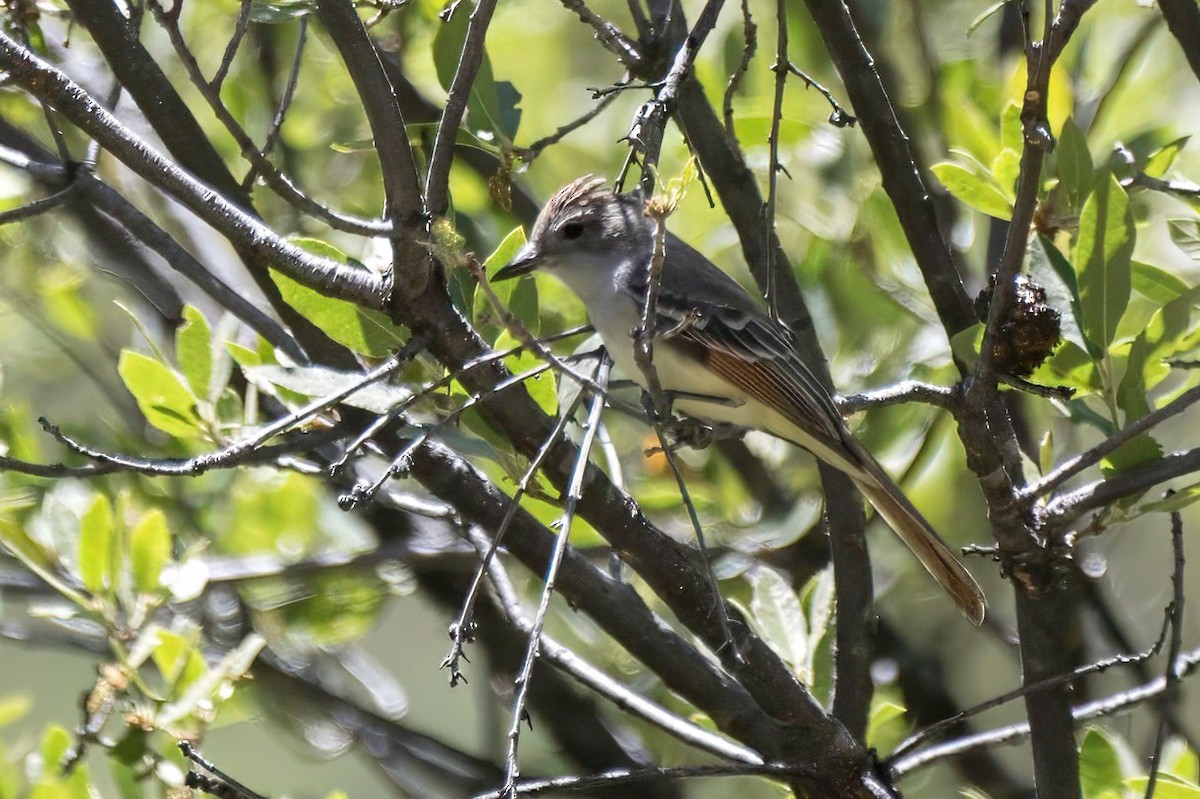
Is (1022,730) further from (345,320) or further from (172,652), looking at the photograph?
(172,652)

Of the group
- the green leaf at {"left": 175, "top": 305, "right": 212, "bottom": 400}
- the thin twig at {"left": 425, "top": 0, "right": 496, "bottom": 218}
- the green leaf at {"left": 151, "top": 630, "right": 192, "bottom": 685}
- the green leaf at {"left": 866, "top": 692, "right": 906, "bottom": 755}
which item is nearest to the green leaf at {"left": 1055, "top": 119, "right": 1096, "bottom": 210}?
the green leaf at {"left": 866, "top": 692, "right": 906, "bottom": 755}

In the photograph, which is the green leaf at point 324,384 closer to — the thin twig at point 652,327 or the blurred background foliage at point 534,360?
the blurred background foliage at point 534,360

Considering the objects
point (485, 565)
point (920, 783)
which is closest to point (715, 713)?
point (485, 565)

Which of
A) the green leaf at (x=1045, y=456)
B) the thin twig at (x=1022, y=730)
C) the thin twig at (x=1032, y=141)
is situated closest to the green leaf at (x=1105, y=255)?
the green leaf at (x=1045, y=456)

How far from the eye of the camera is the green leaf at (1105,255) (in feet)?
8.63

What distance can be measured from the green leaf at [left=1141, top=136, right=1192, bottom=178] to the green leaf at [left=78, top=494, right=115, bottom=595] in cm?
255

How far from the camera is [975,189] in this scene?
9.59 ft

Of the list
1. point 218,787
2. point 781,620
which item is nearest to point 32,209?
point 218,787

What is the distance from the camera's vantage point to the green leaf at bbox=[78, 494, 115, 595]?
2859 millimetres

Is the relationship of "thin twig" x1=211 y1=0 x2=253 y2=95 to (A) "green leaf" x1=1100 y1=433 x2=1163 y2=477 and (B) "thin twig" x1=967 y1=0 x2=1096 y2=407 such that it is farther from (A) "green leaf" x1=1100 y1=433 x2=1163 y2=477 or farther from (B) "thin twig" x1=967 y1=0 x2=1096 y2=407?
(A) "green leaf" x1=1100 y1=433 x2=1163 y2=477

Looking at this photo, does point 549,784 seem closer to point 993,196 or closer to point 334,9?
point 334,9

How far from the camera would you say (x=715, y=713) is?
276cm

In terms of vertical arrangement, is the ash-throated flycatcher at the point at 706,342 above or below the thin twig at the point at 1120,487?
above

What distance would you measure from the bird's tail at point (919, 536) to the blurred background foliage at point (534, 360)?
286 millimetres
